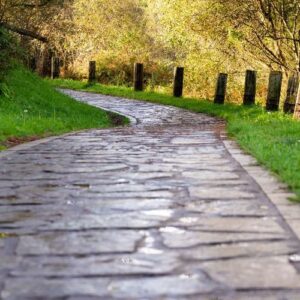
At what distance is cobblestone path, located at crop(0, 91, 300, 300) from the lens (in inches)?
123

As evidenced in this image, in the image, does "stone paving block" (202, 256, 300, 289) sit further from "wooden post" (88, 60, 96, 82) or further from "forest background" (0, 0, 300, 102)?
"wooden post" (88, 60, 96, 82)

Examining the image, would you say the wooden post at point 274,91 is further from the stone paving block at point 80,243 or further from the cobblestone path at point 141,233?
the stone paving block at point 80,243

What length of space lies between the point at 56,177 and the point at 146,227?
7.05ft

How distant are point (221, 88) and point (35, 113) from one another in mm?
7873

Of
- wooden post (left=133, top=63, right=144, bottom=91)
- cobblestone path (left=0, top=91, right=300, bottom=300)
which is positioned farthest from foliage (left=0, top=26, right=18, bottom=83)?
wooden post (left=133, top=63, right=144, bottom=91)

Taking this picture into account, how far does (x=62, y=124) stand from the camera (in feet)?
40.6

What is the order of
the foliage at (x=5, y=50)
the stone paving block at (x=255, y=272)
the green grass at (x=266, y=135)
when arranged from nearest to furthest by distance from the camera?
the stone paving block at (x=255, y=272)
the green grass at (x=266, y=135)
the foliage at (x=5, y=50)

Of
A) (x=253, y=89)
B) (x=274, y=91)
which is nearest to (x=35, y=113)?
(x=274, y=91)

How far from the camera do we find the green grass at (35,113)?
408 inches

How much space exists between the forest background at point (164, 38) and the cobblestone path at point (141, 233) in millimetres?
9542

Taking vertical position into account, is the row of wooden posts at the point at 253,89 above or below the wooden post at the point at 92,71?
above

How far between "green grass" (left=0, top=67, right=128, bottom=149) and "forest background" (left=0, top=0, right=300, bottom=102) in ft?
3.02

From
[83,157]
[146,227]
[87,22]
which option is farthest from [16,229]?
[87,22]

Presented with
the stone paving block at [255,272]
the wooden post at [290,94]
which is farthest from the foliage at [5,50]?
the stone paving block at [255,272]
